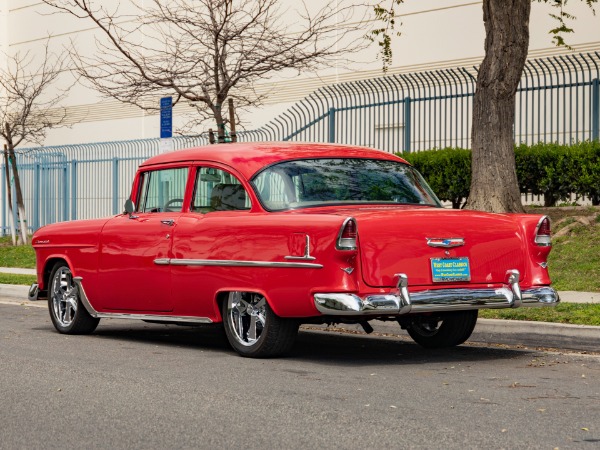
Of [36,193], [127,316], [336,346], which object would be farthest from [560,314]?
[36,193]

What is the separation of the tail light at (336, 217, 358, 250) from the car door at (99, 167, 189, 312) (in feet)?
6.81

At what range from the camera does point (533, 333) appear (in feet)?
35.1

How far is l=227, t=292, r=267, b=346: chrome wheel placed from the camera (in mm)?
9500

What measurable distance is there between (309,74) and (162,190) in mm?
18840

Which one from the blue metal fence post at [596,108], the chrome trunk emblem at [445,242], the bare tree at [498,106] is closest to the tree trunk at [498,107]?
the bare tree at [498,106]

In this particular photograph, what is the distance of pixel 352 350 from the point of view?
10.5 metres

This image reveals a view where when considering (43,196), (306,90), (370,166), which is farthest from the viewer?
(43,196)

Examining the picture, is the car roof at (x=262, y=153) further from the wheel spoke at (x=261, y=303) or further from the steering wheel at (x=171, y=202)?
the wheel spoke at (x=261, y=303)

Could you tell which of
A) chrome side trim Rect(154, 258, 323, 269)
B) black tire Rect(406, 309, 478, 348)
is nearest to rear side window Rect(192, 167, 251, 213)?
chrome side trim Rect(154, 258, 323, 269)

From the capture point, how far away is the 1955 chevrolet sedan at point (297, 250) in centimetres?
887

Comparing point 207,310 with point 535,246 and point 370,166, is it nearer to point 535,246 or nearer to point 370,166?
point 370,166

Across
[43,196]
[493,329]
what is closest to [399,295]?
[493,329]

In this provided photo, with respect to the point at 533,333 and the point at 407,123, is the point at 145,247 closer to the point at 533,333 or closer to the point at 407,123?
the point at 533,333

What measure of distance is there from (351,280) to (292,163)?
1.55 metres
